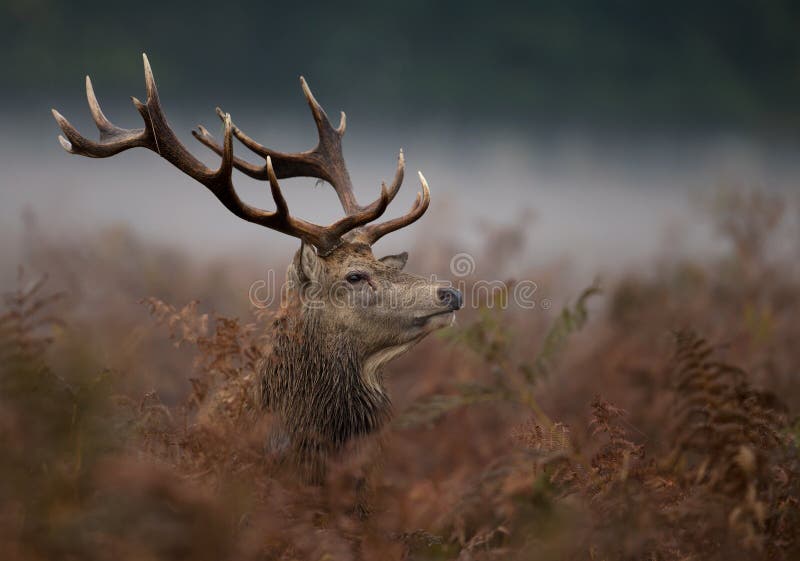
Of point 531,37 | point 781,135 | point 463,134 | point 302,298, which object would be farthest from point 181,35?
point 302,298

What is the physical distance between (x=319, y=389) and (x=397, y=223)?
1046mm

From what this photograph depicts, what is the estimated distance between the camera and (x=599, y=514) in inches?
96.2

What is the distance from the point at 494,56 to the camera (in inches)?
815

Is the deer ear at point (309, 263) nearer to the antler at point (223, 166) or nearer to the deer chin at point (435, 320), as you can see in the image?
the antler at point (223, 166)

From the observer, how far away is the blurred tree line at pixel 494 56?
1853cm

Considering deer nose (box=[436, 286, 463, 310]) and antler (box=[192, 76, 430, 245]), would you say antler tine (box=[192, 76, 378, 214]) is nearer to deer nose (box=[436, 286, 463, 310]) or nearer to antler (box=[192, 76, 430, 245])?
antler (box=[192, 76, 430, 245])

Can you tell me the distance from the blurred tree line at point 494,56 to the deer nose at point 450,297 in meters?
15.7

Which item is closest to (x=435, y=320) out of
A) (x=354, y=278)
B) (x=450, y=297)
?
(x=450, y=297)

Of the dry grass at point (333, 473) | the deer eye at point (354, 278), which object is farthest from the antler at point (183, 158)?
the dry grass at point (333, 473)

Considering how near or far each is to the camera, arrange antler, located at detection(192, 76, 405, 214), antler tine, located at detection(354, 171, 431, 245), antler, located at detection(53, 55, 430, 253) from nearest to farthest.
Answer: antler, located at detection(53, 55, 430, 253)
antler tine, located at detection(354, 171, 431, 245)
antler, located at detection(192, 76, 405, 214)

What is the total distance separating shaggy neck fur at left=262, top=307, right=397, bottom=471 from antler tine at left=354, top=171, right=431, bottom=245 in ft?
2.10

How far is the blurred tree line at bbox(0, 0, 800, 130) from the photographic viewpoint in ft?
60.8

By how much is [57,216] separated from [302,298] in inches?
313

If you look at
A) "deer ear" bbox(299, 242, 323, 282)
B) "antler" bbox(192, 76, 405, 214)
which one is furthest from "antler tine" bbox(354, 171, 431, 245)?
"deer ear" bbox(299, 242, 323, 282)
